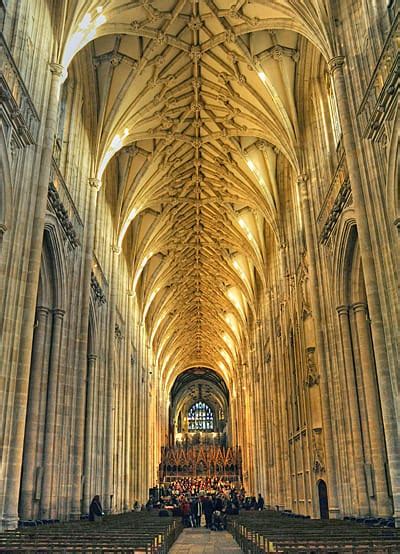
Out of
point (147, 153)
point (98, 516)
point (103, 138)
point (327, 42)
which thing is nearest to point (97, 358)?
point (98, 516)

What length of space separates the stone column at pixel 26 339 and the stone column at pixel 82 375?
5.81 metres

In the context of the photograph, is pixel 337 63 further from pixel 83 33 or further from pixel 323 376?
pixel 323 376

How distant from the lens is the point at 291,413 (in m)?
26.2

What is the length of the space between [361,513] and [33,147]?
42.3 ft

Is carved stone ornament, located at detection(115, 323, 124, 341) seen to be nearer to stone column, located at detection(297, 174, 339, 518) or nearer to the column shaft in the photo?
the column shaft

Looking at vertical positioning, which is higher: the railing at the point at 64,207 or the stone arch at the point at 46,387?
the railing at the point at 64,207

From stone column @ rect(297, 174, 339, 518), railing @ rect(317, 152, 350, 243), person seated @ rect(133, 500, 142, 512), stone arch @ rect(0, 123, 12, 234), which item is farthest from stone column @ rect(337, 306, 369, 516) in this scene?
person seated @ rect(133, 500, 142, 512)

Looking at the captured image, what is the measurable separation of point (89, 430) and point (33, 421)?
6460mm

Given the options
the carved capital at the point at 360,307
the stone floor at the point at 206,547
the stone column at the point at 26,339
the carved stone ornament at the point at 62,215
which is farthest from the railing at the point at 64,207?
the stone floor at the point at 206,547

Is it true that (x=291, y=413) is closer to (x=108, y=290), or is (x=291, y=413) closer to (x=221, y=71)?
(x=108, y=290)

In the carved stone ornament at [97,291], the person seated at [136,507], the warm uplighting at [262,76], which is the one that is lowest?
the person seated at [136,507]

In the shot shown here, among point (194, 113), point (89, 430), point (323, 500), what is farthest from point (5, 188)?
point (194, 113)

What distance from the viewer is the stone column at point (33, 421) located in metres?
14.2

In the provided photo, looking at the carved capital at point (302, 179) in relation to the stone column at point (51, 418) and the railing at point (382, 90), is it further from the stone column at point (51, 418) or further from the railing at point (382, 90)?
the stone column at point (51, 418)
